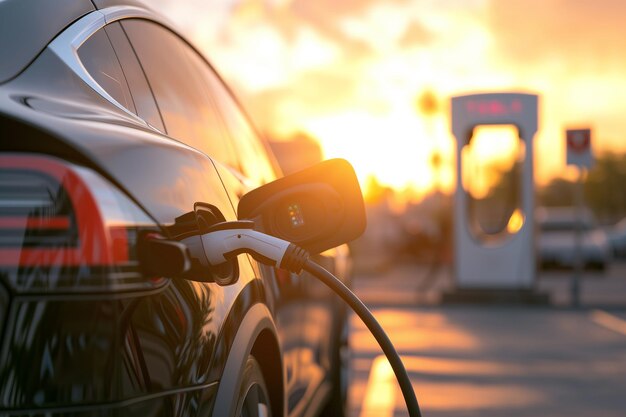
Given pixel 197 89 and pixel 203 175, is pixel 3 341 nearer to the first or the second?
pixel 203 175

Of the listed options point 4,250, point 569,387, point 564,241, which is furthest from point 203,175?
point 564,241

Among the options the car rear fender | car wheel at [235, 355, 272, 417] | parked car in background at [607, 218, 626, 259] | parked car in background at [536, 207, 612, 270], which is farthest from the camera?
parked car in background at [607, 218, 626, 259]

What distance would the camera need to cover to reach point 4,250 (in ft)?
5.65

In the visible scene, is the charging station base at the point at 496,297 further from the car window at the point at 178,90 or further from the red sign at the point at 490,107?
the car window at the point at 178,90

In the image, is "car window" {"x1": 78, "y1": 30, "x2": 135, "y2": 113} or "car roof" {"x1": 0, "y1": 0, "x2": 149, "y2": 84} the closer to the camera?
"car roof" {"x1": 0, "y1": 0, "x2": 149, "y2": 84}

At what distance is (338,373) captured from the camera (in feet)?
18.4

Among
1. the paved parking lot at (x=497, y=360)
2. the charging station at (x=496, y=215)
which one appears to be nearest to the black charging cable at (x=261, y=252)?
the paved parking lot at (x=497, y=360)

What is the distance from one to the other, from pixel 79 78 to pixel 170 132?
0.57 metres

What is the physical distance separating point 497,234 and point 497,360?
8350 millimetres

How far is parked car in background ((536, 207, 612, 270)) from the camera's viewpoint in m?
29.3

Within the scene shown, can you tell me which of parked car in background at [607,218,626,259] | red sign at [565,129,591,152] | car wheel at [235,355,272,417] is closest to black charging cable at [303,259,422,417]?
car wheel at [235,355,272,417]

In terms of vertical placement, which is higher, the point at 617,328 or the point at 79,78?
the point at 79,78

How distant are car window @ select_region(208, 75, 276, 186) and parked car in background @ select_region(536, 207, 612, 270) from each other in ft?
82.6

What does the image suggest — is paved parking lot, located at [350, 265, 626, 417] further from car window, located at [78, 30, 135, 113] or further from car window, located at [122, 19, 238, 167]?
car window, located at [78, 30, 135, 113]
